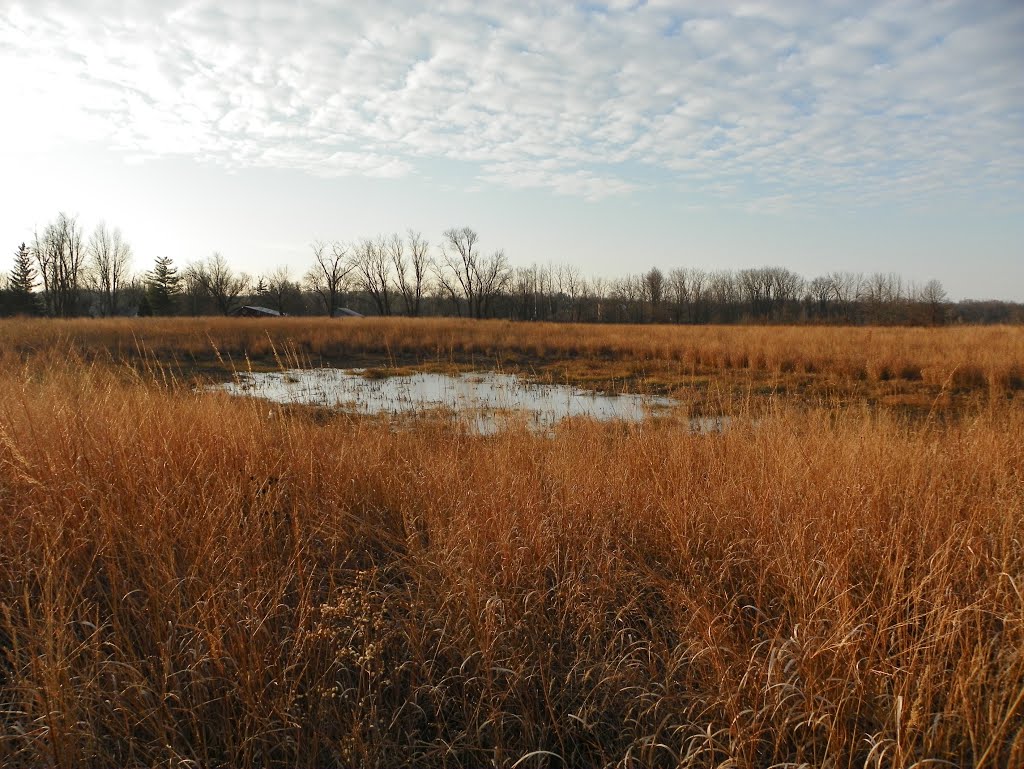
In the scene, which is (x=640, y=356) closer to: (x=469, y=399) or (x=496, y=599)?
(x=469, y=399)

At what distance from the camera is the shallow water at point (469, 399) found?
18.4 ft

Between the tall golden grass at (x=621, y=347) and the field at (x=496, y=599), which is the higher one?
the tall golden grass at (x=621, y=347)

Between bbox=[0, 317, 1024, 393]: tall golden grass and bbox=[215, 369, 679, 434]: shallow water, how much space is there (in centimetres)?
107

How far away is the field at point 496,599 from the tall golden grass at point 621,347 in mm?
6270

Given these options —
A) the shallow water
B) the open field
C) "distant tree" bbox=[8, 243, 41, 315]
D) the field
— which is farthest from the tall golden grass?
"distant tree" bbox=[8, 243, 41, 315]

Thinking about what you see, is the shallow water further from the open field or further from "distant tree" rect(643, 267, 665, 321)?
"distant tree" rect(643, 267, 665, 321)

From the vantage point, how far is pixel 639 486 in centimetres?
363

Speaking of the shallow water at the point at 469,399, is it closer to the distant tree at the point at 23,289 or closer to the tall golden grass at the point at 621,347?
the tall golden grass at the point at 621,347

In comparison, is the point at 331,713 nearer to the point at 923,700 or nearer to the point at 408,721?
the point at 408,721

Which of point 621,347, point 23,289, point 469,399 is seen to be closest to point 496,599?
point 469,399

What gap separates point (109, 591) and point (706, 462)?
150 inches

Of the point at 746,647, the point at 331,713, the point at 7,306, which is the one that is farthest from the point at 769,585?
the point at 7,306

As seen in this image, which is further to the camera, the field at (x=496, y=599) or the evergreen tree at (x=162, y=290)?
the evergreen tree at (x=162, y=290)

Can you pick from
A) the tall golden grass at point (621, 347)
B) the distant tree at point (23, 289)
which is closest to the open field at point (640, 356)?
the tall golden grass at point (621, 347)
